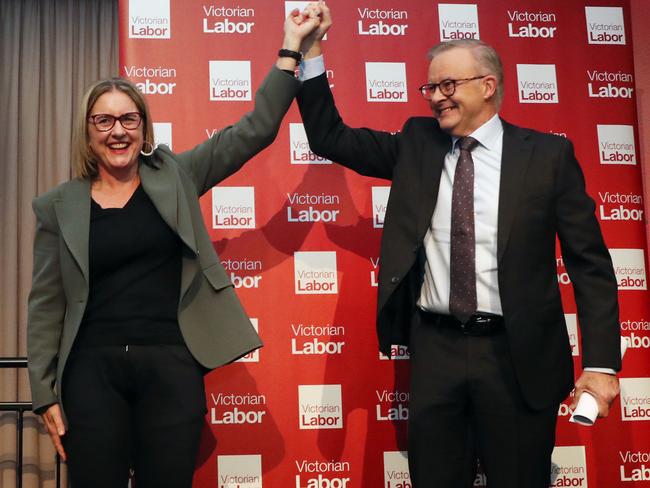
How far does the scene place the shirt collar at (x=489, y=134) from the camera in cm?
251

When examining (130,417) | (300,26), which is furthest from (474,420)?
(300,26)

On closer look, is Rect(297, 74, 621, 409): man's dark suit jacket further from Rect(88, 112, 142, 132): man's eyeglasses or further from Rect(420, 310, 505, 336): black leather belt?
Rect(88, 112, 142, 132): man's eyeglasses

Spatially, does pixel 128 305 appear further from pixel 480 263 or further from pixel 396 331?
pixel 480 263

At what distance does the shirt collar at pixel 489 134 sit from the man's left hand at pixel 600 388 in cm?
81

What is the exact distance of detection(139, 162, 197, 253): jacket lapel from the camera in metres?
2.28

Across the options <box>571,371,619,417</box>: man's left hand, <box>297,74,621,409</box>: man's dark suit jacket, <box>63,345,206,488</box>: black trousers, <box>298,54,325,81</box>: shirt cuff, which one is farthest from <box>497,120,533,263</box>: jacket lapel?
<box>63,345,206,488</box>: black trousers

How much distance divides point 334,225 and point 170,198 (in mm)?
1210

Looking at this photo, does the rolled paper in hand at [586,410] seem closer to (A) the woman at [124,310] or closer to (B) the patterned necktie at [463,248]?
(B) the patterned necktie at [463,248]

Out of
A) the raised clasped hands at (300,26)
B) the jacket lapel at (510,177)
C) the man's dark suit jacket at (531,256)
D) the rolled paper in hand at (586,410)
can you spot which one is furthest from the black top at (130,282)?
the rolled paper in hand at (586,410)

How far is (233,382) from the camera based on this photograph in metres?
3.29

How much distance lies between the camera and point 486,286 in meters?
2.35

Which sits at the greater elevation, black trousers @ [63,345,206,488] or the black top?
the black top

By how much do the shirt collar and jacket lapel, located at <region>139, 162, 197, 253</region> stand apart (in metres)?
0.94

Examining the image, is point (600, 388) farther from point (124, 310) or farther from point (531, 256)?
point (124, 310)
